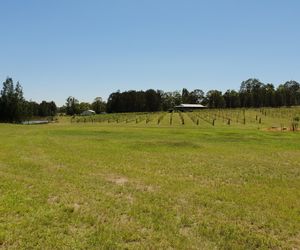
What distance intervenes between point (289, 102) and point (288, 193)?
137 metres

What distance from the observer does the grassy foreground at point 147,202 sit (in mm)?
6508

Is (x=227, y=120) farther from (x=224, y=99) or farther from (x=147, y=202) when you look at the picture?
(x=224, y=99)

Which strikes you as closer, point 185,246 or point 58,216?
point 185,246

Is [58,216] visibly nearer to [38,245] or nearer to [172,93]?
[38,245]

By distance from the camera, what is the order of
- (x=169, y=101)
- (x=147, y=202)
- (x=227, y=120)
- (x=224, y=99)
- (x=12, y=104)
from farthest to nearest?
(x=169, y=101) → (x=224, y=99) → (x=12, y=104) → (x=227, y=120) → (x=147, y=202)

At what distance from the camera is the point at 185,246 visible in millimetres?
6215

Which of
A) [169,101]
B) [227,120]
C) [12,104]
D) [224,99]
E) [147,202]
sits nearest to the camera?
[147,202]

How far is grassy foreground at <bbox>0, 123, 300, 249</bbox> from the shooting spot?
651 cm

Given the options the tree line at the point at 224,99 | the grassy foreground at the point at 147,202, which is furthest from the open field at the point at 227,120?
the tree line at the point at 224,99

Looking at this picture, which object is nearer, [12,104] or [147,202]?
[147,202]

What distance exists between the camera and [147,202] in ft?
29.3

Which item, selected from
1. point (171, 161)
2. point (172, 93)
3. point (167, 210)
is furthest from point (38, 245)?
point (172, 93)

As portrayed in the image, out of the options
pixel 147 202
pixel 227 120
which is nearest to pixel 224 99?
pixel 227 120

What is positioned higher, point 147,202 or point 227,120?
point 227,120
